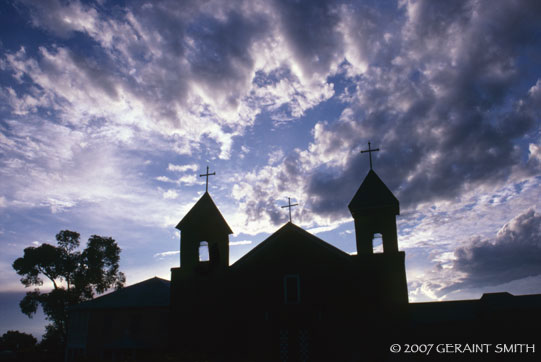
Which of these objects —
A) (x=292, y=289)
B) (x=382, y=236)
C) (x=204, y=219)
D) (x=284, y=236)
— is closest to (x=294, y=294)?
(x=292, y=289)

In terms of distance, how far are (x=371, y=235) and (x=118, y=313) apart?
21873 mm

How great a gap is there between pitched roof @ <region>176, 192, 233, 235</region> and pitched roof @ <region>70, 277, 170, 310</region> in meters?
10.3

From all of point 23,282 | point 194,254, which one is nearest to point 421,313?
point 194,254

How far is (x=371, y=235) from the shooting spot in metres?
22.7

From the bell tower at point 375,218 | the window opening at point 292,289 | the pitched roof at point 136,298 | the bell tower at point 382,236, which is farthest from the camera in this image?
the pitched roof at point 136,298

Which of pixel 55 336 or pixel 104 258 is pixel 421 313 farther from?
pixel 55 336

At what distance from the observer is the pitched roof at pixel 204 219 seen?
24438mm

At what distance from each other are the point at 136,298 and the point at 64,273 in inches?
724

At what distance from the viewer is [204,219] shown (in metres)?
24.5

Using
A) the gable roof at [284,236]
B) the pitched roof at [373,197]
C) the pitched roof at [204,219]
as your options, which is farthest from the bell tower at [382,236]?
the pitched roof at [204,219]

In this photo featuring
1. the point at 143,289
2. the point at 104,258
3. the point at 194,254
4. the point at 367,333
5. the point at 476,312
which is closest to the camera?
the point at 367,333

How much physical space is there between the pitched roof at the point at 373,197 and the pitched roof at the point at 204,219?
8476 millimetres

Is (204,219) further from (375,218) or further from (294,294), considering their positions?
(375,218)

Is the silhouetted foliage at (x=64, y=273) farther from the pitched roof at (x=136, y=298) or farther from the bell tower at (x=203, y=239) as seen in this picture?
the bell tower at (x=203, y=239)
